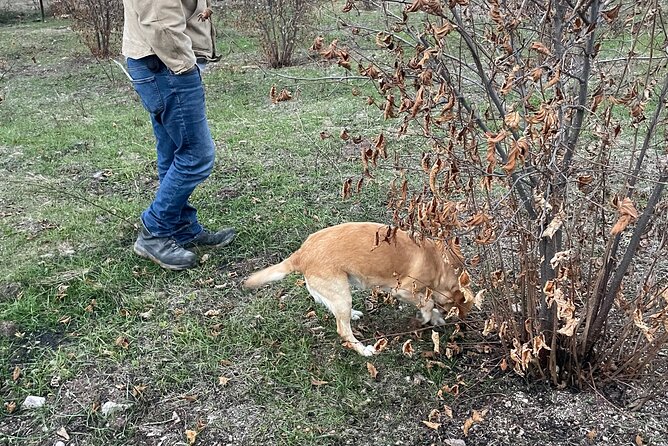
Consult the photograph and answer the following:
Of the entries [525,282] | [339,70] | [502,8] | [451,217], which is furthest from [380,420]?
[339,70]

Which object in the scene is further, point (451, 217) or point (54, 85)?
point (54, 85)

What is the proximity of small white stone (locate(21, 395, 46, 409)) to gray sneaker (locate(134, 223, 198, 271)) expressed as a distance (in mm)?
1292

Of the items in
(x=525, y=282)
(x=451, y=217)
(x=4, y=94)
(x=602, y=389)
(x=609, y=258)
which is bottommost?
(x=4, y=94)

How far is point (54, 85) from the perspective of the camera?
387 inches

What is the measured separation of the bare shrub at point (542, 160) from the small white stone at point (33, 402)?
2.03m

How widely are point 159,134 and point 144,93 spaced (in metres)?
0.38

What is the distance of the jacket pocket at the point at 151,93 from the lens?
12.9 ft

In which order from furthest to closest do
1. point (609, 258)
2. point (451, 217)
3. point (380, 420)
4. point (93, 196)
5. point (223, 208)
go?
point (93, 196) → point (223, 208) → point (380, 420) → point (609, 258) → point (451, 217)

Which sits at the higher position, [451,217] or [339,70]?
[451,217]

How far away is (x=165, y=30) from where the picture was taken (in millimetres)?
3668

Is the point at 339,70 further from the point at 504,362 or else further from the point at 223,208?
the point at 504,362

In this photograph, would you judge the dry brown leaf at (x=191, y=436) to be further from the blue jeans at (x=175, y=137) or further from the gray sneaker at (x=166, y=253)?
the blue jeans at (x=175, y=137)

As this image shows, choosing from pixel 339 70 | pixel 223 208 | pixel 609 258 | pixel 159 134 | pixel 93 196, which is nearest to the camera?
pixel 609 258

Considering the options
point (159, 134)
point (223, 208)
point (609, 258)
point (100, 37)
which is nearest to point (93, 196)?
point (223, 208)
